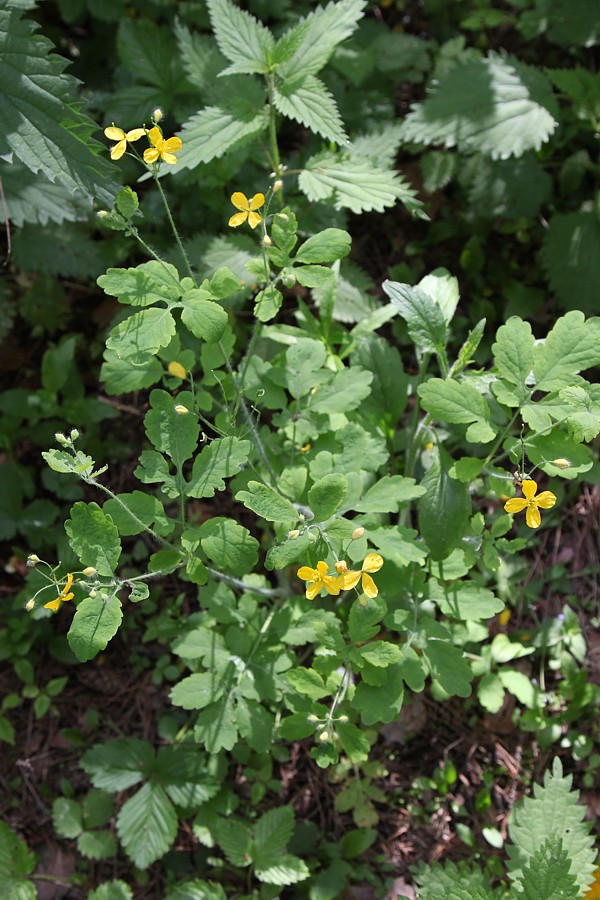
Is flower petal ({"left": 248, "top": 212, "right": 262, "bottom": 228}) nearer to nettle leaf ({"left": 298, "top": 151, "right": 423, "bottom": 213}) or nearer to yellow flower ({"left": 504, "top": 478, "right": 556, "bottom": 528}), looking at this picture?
nettle leaf ({"left": 298, "top": 151, "right": 423, "bottom": 213})

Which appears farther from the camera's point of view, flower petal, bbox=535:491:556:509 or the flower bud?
the flower bud

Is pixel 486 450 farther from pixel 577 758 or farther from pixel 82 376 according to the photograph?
pixel 82 376

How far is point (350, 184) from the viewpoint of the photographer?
226cm

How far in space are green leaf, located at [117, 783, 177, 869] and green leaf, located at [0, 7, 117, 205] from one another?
6.34 ft

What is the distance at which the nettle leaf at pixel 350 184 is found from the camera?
2.22 meters

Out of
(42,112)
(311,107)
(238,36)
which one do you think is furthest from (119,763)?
(238,36)

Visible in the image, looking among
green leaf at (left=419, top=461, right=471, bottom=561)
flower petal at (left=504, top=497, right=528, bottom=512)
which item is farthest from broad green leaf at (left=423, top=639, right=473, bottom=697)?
flower petal at (left=504, top=497, right=528, bottom=512)

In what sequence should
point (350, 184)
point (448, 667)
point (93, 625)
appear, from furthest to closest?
point (350, 184) < point (448, 667) < point (93, 625)

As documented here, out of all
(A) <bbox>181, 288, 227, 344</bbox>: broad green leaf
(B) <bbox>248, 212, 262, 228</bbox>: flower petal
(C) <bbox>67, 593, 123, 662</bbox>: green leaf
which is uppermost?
(B) <bbox>248, 212, 262, 228</bbox>: flower petal

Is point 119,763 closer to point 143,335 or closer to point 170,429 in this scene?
point 170,429

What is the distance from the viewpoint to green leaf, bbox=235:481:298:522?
1.69 metres

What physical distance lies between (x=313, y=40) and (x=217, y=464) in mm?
1357

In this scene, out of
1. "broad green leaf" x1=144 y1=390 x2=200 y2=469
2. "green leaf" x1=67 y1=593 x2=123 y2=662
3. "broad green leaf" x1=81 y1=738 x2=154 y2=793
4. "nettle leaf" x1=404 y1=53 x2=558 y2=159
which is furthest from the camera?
"nettle leaf" x1=404 y1=53 x2=558 y2=159

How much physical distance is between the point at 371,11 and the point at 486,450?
2.18 metres
